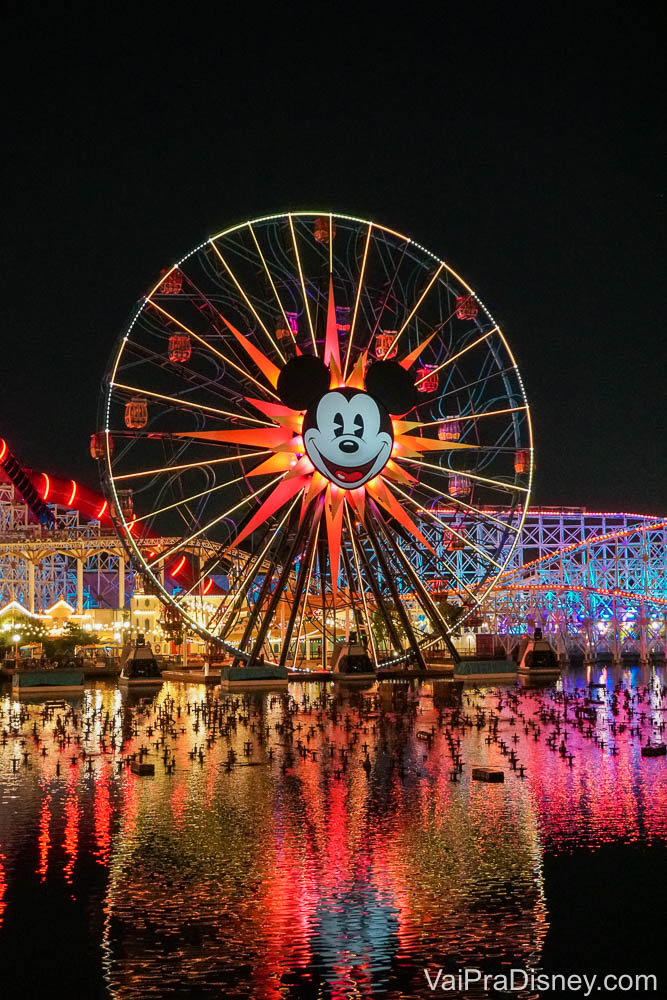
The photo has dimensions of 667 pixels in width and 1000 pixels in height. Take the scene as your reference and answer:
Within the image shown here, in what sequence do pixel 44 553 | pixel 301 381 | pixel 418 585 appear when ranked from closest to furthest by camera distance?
pixel 301 381 < pixel 418 585 < pixel 44 553

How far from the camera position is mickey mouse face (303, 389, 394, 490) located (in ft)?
150

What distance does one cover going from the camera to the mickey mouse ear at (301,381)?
45.2 metres

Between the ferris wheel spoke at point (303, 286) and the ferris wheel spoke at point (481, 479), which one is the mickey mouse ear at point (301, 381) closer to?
the ferris wheel spoke at point (303, 286)

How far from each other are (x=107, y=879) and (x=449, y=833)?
5.58 meters

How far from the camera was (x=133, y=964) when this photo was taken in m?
14.1

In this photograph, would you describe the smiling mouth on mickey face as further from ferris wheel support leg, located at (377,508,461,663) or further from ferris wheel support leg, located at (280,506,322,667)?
ferris wheel support leg, located at (377,508,461,663)

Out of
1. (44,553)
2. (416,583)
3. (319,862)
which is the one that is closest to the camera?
(319,862)

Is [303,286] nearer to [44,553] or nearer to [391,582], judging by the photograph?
[391,582]

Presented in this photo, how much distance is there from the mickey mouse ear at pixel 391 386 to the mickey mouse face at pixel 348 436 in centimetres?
46

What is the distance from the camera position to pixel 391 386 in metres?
47.1

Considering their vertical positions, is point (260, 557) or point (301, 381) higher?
point (301, 381)

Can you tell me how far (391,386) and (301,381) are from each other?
361 cm

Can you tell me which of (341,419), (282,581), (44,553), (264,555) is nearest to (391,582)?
(282,581)

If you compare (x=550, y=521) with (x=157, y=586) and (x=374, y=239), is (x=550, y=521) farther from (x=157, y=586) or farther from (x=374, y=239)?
(x=157, y=586)
